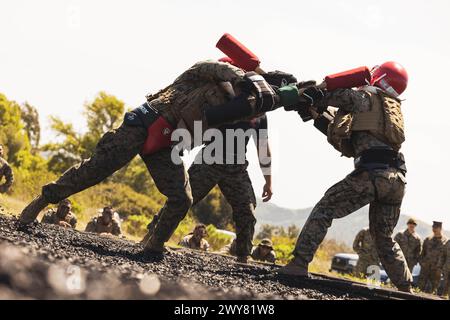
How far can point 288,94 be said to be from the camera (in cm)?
526

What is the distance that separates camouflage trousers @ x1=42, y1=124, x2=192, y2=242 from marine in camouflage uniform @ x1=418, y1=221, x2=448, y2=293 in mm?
10926

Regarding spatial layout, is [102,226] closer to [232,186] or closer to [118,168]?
[232,186]

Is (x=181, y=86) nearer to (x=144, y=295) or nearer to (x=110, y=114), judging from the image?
(x=144, y=295)

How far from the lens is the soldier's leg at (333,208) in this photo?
5.30 m

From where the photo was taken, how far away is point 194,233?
1222 cm

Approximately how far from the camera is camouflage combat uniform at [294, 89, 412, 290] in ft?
17.5

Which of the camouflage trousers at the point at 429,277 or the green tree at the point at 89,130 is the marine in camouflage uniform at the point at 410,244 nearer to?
the camouflage trousers at the point at 429,277

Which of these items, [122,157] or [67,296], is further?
[122,157]

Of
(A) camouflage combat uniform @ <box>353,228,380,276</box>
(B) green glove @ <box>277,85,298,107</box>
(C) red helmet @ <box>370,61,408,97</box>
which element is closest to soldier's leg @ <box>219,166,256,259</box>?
(C) red helmet @ <box>370,61,408,97</box>

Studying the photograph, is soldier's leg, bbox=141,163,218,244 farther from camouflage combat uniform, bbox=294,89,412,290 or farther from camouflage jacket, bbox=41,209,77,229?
camouflage jacket, bbox=41,209,77,229

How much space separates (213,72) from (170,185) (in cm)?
112
